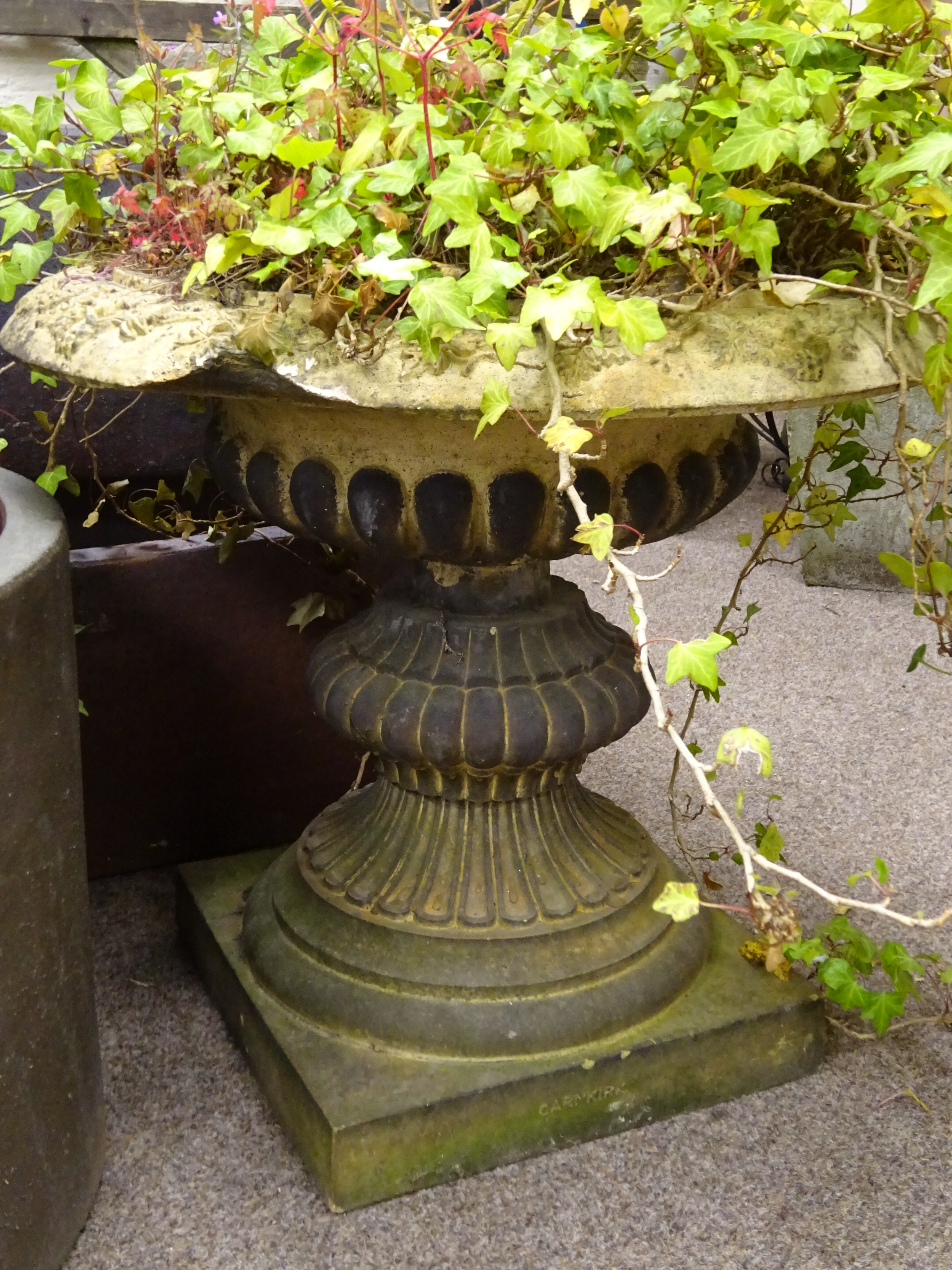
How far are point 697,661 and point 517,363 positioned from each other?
10.5 inches

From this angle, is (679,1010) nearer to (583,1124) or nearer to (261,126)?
(583,1124)

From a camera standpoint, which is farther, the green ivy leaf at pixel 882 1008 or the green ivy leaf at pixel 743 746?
the green ivy leaf at pixel 882 1008

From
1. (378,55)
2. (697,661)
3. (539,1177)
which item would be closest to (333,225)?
(378,55)

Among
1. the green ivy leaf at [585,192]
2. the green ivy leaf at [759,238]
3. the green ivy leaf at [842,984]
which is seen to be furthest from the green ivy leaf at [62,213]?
the green ivy leaf at [842,984]

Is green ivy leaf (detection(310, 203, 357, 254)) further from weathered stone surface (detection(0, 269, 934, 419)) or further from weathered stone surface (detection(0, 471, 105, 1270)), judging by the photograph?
weathered stone surface (detection(0, 471, 105, 1270))

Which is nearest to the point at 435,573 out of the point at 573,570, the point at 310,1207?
the point at 310,1207

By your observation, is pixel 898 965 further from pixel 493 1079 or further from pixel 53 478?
pixel 53 478

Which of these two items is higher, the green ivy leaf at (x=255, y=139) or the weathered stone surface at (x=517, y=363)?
the green ivy leaf at (x=255, y=139)

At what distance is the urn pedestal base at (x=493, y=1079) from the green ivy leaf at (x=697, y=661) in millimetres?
565

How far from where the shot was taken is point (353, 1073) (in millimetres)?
1169

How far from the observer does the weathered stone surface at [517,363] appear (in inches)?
35.5

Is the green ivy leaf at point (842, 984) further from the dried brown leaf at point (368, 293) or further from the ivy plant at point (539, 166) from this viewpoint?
the dried brown leaf at point (368, 293)

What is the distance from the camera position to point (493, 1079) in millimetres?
1169

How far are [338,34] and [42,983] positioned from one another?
819 mm
